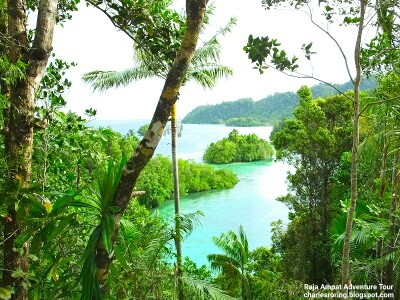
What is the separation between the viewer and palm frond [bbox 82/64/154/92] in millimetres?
7277

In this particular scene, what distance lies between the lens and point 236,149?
103 ft

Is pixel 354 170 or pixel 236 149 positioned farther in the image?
pixel 236 149

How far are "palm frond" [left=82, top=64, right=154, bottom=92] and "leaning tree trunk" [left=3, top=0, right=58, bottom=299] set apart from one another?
5426 millimetres

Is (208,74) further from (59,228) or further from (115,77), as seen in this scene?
(59,228)

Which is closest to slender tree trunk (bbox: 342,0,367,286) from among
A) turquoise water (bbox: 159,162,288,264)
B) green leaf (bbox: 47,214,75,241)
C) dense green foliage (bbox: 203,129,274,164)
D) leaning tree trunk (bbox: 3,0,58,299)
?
green leaf (bbox: 47,214,75,241)

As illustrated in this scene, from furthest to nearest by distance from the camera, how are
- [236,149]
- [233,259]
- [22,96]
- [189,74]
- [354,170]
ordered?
[236,149] < [233,259] < [189,74] < [354,170] < [22,96]

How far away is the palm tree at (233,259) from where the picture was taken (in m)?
7.62

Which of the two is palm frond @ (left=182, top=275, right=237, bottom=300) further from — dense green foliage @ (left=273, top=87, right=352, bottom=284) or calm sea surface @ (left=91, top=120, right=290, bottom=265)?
calm sea surface @ (left=91, top=120, right=290, bottom=265)

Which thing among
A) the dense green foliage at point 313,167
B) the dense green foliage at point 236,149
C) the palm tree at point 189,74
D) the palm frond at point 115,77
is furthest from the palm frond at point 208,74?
the dense green foliage at point 236,149

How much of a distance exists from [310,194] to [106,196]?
27.7ft

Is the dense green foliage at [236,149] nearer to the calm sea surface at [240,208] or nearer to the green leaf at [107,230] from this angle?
the calm sea surface at [240,208]

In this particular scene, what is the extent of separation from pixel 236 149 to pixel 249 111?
1605cm

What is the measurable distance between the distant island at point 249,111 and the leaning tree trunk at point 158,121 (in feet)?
68.0

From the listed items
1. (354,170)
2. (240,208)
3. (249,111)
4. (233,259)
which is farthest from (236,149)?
(354,170)
